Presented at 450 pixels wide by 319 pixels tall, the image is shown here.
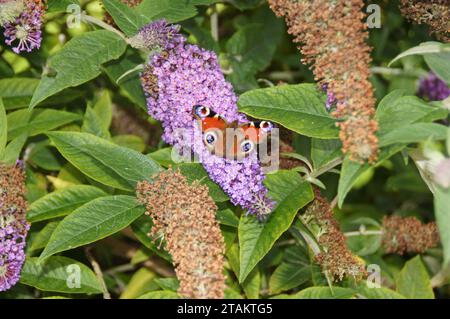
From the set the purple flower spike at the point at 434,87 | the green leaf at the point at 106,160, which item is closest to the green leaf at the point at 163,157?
the green leaf at the point at 106,160

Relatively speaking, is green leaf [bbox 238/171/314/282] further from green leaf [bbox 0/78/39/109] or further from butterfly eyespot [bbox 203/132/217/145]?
green leaf [bbox 0/78/39/109]

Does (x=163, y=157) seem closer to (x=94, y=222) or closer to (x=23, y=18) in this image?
(x=94, y=222)

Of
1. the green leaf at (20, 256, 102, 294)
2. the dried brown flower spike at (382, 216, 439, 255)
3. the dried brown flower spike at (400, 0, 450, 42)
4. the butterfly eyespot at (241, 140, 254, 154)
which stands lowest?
the green leaf at (20, 256, 102, 294)

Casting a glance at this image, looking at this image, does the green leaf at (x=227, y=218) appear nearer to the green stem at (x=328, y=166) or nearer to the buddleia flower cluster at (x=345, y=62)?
the green stem at (x=328, y=166)

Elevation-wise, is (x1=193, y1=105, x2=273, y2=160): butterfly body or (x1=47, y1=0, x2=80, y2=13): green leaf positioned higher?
(x1=47, y1=0, x2=80, y2=13): green leaf

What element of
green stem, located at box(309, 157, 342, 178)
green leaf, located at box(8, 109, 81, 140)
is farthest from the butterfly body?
green leaf, located at box(8, 109, 81, 140)

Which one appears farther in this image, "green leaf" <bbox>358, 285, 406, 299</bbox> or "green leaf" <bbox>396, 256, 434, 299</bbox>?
"green leaf" <bbox>396, 256, 434, 299</bbox>

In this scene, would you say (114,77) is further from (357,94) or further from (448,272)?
(448,272)

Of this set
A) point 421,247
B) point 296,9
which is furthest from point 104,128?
point 421,247
